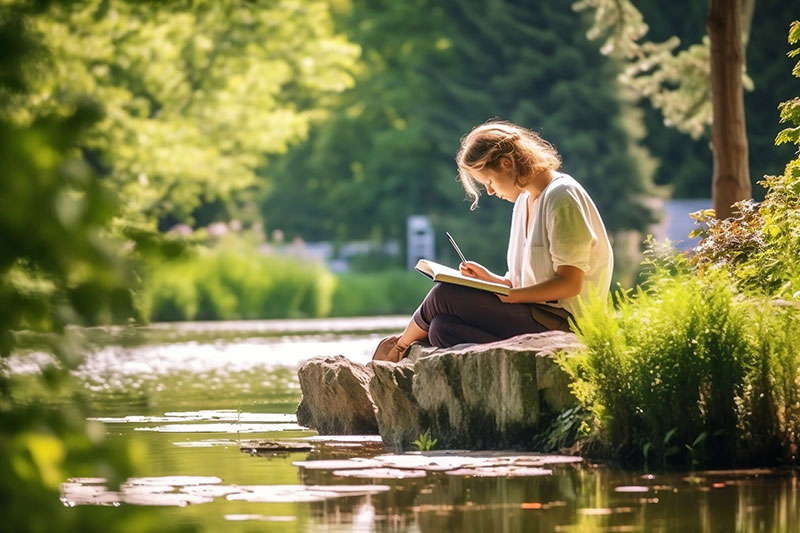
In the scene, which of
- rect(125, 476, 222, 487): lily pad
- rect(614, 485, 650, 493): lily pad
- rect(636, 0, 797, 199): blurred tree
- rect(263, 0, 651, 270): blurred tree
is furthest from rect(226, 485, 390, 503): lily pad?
rect(636, 0, 797, 199): blurred tree

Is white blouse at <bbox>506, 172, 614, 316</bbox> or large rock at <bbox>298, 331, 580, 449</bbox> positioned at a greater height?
A: white blouse at <bbox>506, 172, 614, 316</bbox>

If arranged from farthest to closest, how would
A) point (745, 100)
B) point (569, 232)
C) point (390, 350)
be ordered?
point (745, 100) → point (390, 350) → point (569, 232)

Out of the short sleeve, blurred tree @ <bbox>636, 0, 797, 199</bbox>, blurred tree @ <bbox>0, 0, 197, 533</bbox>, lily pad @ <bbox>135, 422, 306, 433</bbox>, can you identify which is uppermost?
blurred tree @ <bbox>636, 0, 797, 199</bbox>

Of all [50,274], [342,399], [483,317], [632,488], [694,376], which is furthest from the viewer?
[342,399]

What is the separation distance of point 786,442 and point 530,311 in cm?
179

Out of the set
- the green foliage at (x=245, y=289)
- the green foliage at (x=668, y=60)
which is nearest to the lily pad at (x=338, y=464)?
the green foliage at (x=668, y=60)

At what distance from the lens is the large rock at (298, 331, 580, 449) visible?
646 cm

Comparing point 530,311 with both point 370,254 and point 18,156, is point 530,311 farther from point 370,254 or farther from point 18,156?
point 370,254

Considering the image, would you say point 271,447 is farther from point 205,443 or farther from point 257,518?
point 257,518

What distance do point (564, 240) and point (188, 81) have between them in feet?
81.2

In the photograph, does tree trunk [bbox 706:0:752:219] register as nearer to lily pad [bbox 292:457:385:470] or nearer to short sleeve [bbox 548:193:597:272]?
short sleeve [bbox 548:193:597:272]

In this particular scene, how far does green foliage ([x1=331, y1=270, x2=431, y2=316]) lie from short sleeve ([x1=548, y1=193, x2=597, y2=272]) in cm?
2742

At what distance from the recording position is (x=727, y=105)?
12516 millimetres

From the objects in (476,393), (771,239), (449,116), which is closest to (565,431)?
(476,393)
